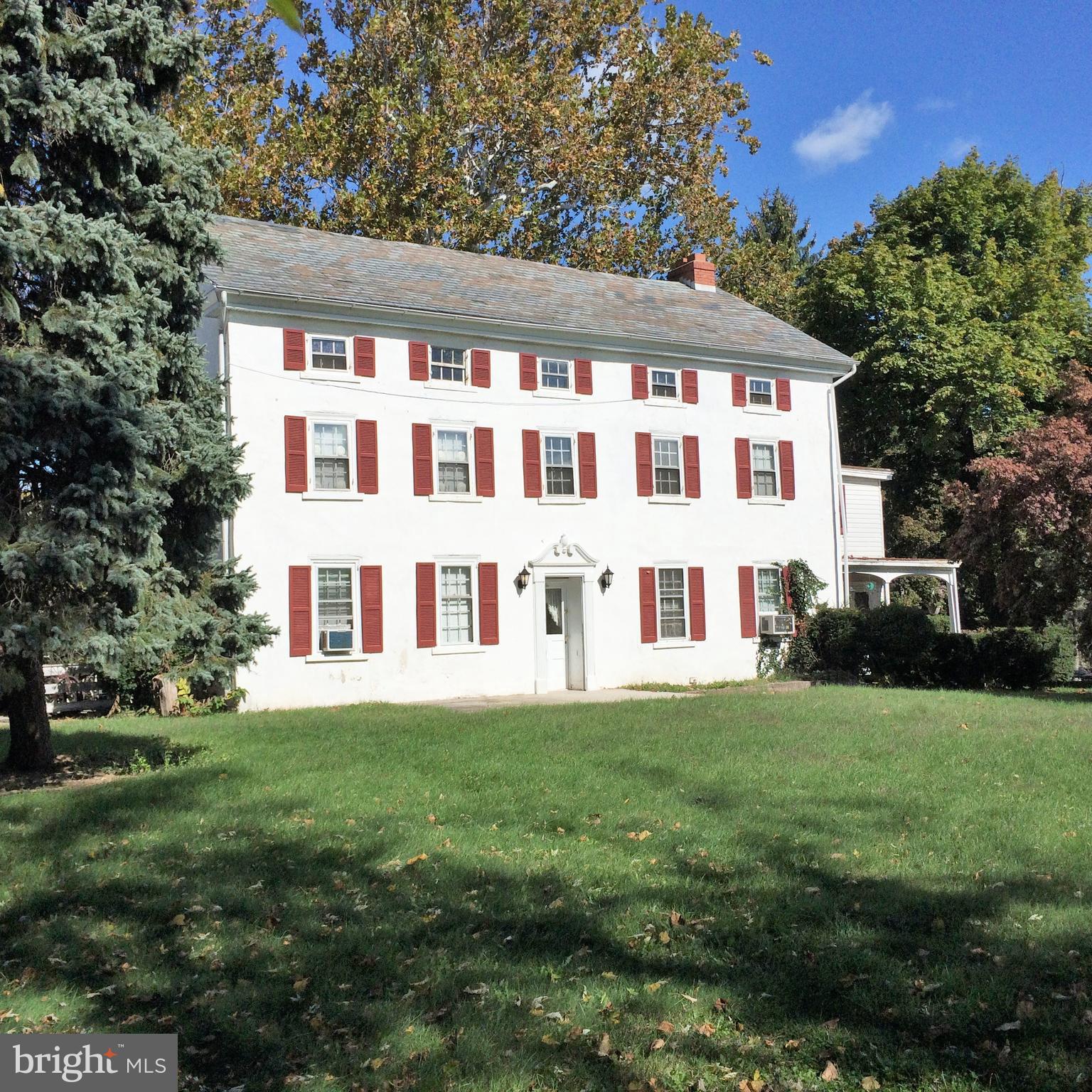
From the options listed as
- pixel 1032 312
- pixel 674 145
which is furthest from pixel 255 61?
pixel 1032 312

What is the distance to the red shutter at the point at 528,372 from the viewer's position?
19734mm

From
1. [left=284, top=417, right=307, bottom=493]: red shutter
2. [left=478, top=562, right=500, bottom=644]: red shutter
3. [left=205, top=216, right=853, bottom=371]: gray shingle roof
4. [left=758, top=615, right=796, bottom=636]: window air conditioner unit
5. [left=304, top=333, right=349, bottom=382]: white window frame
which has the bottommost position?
[left=758, top=615, right=796, bottom=636]: window air conditioner unit

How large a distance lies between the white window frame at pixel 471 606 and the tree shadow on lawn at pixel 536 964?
11.4 meters

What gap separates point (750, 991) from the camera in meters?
4.52

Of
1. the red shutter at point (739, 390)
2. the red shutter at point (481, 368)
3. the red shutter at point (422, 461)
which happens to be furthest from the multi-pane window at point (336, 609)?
the red shutter at point (739, 390)

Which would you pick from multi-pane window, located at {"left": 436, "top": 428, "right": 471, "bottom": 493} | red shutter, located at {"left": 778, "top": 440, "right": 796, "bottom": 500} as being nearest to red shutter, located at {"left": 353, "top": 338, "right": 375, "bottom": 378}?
multi-pane window, located at {"left": 436, "top": 428, "right": 471, "bottom": 493}

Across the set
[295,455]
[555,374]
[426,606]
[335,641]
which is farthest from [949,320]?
[335,641]

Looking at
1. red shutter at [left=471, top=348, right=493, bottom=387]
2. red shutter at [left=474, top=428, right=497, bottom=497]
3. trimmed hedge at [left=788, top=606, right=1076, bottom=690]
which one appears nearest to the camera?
red shutter at [left=474, top=428, right=497, bottom=497]

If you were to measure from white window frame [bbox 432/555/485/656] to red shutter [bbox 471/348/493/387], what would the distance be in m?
3.26

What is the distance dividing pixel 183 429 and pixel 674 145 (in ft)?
74.8

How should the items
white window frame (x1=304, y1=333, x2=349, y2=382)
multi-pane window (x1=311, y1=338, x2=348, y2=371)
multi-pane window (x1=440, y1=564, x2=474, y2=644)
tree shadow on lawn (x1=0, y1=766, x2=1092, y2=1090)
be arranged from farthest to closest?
multi-pane window (x1=440, y1=564, x2=474, y2=644) → multi-pane window (x1=311, y1=338, x2=348, y2=371) → white window frame (x1=304, y1=333, x2=349, y2=382) → tree shadow on lawn (x1=0, y1=766, x2=1092, y2=1090)

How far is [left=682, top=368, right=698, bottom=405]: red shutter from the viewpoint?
21484 mm

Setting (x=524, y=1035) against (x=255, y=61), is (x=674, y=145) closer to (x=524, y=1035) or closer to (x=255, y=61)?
(x=255, y=61)

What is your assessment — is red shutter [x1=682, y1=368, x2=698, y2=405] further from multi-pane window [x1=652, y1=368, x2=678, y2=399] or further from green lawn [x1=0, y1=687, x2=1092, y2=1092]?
green lawn [x1=0, y1=687, x2=1092, y2=1092]
